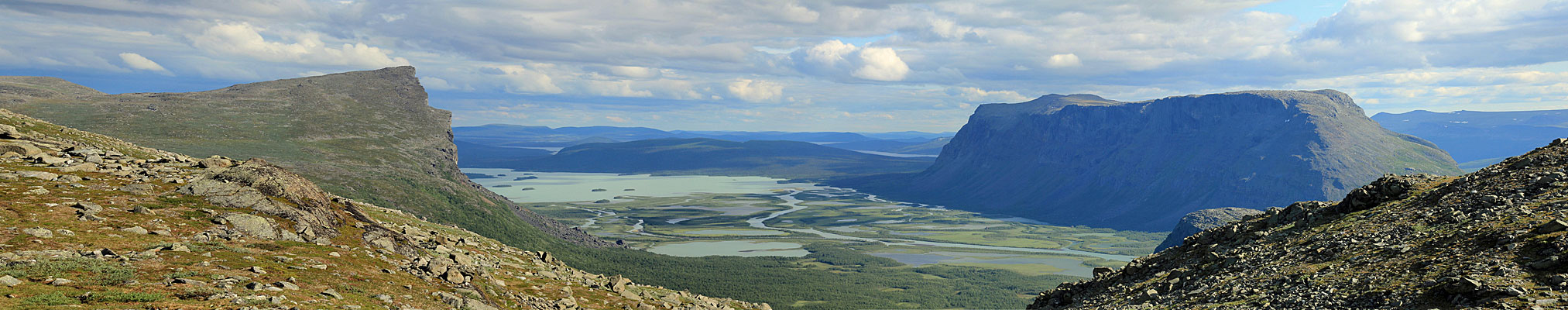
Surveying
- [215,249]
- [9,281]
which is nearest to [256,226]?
[215,249]

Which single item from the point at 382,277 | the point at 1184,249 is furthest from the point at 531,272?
the point at 1184,249

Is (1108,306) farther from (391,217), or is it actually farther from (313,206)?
(391,217)

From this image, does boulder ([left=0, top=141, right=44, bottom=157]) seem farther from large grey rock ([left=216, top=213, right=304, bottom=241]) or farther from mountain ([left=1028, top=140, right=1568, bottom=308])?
mountain ([left=1028, top=140, right=1568, bottom=308])

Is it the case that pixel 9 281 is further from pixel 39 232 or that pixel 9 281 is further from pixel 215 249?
pixel 215 249

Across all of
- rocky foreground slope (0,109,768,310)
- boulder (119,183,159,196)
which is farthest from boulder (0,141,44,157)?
boulder (119,183,159,196)

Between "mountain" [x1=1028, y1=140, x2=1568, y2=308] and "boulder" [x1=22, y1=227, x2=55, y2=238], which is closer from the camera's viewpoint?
"mountain" [x1=1028, y1=140, x2=1568, y2=308]
